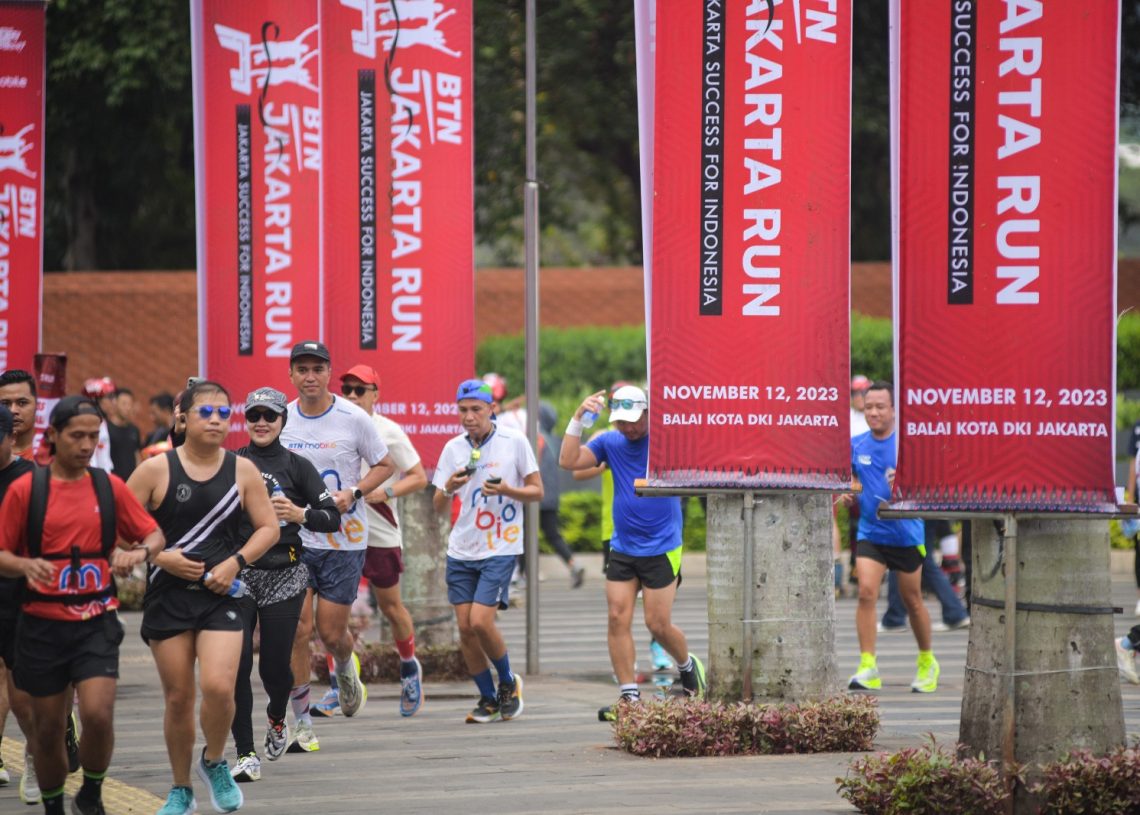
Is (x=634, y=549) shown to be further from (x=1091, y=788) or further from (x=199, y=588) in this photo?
(x=1091, y=788)

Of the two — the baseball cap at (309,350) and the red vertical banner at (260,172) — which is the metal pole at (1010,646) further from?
the red vertical banner at (260,172)

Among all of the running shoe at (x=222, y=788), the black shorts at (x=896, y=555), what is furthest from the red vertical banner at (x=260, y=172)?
the running shoe at (x=222, y=788)

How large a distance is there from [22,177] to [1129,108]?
79.1ft

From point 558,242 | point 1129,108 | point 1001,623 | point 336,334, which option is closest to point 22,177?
point 336,334

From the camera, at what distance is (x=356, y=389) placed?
1234cm

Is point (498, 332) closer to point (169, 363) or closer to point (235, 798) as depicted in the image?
point (169, 363)

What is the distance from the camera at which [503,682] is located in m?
11.8

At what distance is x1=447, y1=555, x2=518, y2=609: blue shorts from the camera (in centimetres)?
1167

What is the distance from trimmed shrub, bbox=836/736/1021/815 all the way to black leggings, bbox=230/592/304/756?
3102 millimetres

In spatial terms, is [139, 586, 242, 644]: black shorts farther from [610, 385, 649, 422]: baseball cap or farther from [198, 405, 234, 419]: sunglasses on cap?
[610, 385, 649, 422]: baseball cap

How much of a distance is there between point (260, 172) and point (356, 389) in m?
2.38

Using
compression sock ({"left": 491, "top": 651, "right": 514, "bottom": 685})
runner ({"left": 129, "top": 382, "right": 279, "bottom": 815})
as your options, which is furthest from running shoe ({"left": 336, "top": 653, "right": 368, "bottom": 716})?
runner ({"left": 129, "top": 382, "right": 279, "bottom": 815})

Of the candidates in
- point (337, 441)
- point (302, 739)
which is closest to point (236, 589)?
point (302, 739)

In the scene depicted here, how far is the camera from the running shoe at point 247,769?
9.41 meters
